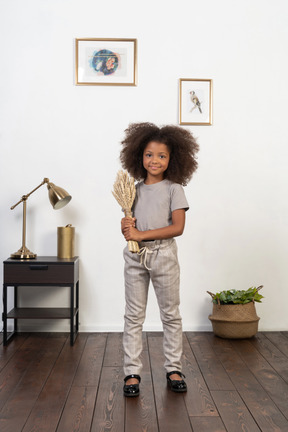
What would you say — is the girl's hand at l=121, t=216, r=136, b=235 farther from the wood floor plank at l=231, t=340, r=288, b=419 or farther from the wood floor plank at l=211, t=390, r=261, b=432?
the wood floor plank at l=231, t=340, r=288, b=419

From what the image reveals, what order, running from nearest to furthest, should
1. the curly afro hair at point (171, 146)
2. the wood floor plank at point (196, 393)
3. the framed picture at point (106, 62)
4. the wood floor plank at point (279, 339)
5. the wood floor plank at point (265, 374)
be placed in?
the wood floor plank at point (196, 393) < the wood floor plank at point (265, 374) < the curly afro hair at point (171, 146) < the wood floor plank at point (279, 339) < the framed picture at point (106, 62)

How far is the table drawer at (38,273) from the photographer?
323cm

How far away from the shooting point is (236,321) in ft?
10.8

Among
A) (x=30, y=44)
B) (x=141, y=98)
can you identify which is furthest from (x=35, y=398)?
(x=30, y=44)

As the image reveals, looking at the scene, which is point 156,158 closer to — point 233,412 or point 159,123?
point 233,412

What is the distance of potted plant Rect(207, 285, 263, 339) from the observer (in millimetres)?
3316

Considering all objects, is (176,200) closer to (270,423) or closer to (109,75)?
(270,423)

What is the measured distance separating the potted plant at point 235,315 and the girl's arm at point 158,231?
1217 millimetres

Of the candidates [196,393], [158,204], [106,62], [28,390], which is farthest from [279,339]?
[106,62]

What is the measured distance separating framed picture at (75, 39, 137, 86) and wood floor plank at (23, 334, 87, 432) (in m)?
1.84

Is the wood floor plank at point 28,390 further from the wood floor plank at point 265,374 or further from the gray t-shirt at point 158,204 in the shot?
the wood floor plank at point 265,374

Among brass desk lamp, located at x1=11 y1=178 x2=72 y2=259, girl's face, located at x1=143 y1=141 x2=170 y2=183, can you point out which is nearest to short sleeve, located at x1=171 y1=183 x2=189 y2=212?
girl's face, located at x1=143 y1=141 x2=170 y2=183

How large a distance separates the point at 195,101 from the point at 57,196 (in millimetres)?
1194

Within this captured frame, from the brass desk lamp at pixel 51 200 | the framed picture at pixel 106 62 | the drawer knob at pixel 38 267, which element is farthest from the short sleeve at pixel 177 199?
the framed picture at pixel 106 62
